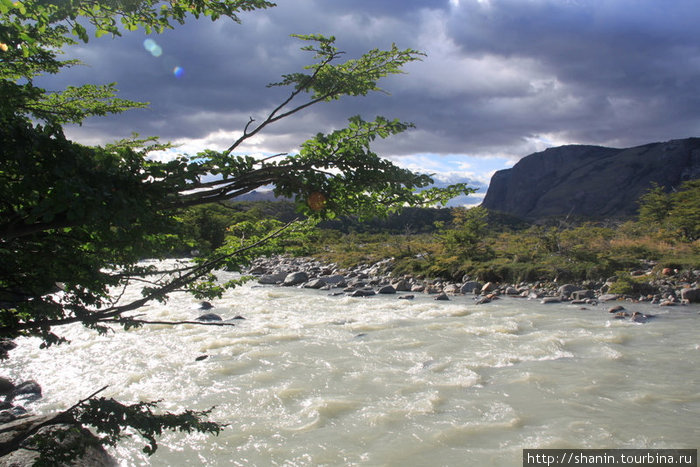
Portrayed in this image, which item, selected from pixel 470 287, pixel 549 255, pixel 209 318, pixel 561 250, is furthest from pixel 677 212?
pixel 209 318

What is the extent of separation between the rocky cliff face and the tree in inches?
5495

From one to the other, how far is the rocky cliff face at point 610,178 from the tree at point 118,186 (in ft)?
458

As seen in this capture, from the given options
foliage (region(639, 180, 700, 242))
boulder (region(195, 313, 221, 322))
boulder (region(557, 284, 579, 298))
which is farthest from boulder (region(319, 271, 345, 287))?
foliage (region(639, 180, 700, 242))

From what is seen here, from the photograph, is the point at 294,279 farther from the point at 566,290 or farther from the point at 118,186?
the point at 118,186

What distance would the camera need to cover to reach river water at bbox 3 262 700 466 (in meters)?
4.86

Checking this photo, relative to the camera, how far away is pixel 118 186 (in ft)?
6.50

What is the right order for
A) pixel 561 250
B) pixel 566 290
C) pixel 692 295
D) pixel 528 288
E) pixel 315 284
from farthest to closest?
pixel 315 284, pixel 561 250, pixel 528 288, pixel 566 290, pixel 692 295

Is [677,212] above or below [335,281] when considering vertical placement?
above

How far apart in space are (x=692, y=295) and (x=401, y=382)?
10906 millimetres

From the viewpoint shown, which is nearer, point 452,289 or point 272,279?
point 452,289

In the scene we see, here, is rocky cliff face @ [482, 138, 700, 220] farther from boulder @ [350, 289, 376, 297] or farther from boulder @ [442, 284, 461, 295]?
boulder @ [350, 289, 376, 297]

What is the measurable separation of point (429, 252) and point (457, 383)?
59.7ft

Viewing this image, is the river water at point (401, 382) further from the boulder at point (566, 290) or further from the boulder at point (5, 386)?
the boulder at point (566, 290)

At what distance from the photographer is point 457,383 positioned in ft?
21.9
